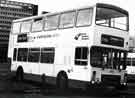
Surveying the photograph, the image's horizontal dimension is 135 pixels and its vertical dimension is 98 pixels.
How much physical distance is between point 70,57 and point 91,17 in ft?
8.43

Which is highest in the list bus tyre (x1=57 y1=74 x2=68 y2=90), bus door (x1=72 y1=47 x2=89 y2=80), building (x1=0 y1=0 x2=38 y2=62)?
building (x1=0 y1=0 x2=38 y2=62)

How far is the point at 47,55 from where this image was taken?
16906mm

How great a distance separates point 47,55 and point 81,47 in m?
3.56

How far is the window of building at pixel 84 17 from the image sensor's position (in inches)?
543

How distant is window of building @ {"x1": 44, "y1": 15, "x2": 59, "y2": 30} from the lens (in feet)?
54.0

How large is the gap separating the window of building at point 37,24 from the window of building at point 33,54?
53.9 inches

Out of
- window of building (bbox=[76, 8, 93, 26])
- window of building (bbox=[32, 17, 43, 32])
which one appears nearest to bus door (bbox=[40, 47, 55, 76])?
window of building (bbox=[32, 17, 43, 32])

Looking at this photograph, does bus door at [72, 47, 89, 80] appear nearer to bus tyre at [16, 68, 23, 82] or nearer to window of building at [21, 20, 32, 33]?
window of building at [21, 20, 32, 33]

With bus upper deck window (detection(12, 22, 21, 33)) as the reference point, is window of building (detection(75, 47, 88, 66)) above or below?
below

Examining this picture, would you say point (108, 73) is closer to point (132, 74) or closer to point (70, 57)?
point (70, 57)

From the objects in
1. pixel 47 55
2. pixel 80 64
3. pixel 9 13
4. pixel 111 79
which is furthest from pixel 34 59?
pixel 9 13

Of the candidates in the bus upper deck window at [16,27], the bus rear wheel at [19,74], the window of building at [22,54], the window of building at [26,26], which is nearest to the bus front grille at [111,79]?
the window of building at [22,54]

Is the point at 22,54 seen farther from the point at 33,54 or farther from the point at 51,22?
the point at 51,22

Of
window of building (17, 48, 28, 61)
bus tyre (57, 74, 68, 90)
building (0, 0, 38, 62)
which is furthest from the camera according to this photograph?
building (0, 0, 38, 62)
